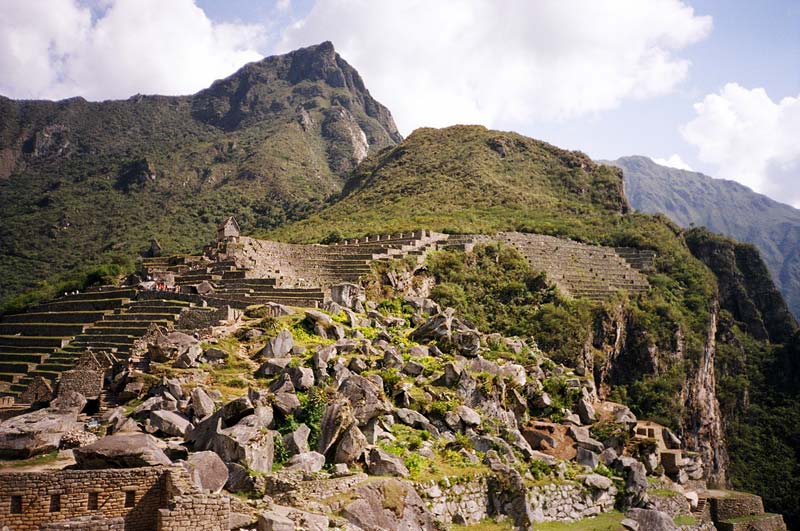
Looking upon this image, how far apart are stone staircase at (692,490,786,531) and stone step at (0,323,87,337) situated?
Result: 24.7 metres

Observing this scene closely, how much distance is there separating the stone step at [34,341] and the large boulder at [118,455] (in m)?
19.7

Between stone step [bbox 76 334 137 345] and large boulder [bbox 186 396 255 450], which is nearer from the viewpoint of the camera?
large boulder [bbox 186 396 255 450]

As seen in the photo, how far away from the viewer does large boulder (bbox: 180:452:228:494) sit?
34.7 feet

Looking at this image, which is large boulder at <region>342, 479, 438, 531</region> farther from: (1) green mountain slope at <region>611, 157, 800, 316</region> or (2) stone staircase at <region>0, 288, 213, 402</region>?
(1) green mountain slope at <region>611, 157, 800, 316</region>

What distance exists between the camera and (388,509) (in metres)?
11.4

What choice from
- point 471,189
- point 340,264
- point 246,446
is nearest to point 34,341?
point 340,264

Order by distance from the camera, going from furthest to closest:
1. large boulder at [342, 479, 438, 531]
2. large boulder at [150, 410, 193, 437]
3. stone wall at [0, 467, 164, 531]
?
large boulder at [150, 410, 193, 437]
large boulder at [342, 479, 438, 531]
stone wall at [0, 467, 164, 531]

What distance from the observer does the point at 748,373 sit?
56.3 meters

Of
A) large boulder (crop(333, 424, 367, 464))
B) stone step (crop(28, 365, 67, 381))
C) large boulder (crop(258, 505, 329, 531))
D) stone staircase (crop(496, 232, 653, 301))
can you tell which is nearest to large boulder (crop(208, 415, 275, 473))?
large boulder (crop(333, 424, 367, 464))

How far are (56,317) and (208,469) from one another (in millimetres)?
26278

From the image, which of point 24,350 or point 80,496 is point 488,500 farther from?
point 24,350

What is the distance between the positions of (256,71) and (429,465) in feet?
536

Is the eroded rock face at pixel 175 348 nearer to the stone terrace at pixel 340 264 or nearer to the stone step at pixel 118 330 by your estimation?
the stone step at pixel 118 330

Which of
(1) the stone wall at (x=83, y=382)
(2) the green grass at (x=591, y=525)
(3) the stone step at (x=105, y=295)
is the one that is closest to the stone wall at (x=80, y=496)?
(2) the green grass at (x=591, y=525)
